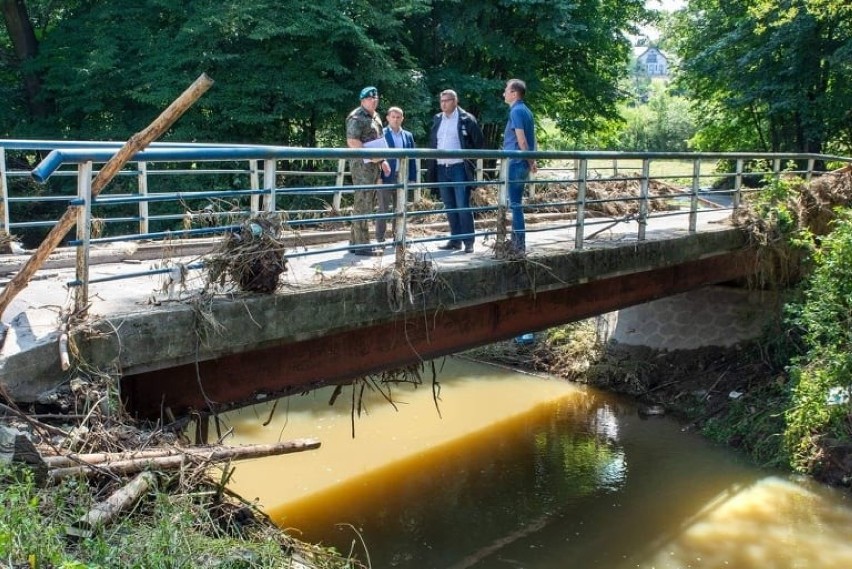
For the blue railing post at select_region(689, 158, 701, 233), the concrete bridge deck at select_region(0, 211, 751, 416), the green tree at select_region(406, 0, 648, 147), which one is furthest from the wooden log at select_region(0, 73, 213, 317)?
the green tree at select_region(406, 0, 648, 147)

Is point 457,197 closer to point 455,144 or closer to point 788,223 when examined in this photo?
point 455,144

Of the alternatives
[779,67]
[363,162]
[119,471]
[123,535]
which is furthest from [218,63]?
[123,535]

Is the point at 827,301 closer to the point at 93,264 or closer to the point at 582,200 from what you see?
the point at 582,200

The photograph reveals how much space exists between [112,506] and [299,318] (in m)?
2.43

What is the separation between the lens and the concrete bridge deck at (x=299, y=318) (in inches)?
203

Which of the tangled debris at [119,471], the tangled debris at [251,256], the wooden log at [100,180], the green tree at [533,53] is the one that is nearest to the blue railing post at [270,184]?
the tangled debris at [251,256]

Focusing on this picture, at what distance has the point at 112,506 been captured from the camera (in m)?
4.09

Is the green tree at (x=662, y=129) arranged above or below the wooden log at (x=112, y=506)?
above

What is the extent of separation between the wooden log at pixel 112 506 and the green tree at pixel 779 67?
1804 centimetres

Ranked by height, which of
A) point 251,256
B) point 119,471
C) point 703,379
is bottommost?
point 703,379

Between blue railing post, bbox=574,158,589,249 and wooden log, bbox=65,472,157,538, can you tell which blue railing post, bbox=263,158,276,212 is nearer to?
wooden log, bbox=65,472,157,538

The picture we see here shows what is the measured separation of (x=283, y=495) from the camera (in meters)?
10.4

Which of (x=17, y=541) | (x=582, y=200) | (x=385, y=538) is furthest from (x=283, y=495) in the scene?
(x=17, y=541)

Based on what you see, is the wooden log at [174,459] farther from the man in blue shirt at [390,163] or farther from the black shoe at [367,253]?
the man in blue shirt at [390,163]
